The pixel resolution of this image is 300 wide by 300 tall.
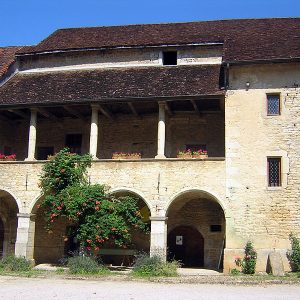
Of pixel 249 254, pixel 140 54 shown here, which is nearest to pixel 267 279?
pixel 249 254

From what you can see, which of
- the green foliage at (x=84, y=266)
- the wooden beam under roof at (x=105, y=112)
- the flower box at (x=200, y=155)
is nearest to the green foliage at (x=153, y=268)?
the green foliage at (x=84, y=266)

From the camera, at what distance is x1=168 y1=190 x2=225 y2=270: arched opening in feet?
71.2

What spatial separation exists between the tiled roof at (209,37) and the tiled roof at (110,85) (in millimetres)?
1286

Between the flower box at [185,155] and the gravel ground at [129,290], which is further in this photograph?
the flower box at [185,155]

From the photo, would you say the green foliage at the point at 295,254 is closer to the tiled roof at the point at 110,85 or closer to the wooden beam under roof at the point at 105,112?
the tiled roof at the point at 110,85

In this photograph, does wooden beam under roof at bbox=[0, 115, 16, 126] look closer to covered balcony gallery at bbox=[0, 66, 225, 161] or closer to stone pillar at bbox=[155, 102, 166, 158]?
covered balcony gallery at bbox=[0, 66, 225, 161]

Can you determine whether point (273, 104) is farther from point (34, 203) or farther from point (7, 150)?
point (7, 150)

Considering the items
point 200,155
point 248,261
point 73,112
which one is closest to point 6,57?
point 73,112

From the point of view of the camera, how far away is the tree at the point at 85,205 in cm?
1895

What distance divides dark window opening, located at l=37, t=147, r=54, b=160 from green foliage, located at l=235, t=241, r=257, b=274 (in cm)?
1039

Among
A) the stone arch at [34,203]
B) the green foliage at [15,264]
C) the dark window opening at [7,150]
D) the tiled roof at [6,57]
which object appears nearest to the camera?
the green foliage at [15,264]

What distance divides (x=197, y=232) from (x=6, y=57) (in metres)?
13.0

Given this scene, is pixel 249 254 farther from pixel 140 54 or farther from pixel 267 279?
pixel 140 54

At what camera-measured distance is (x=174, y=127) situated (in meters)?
22.8
